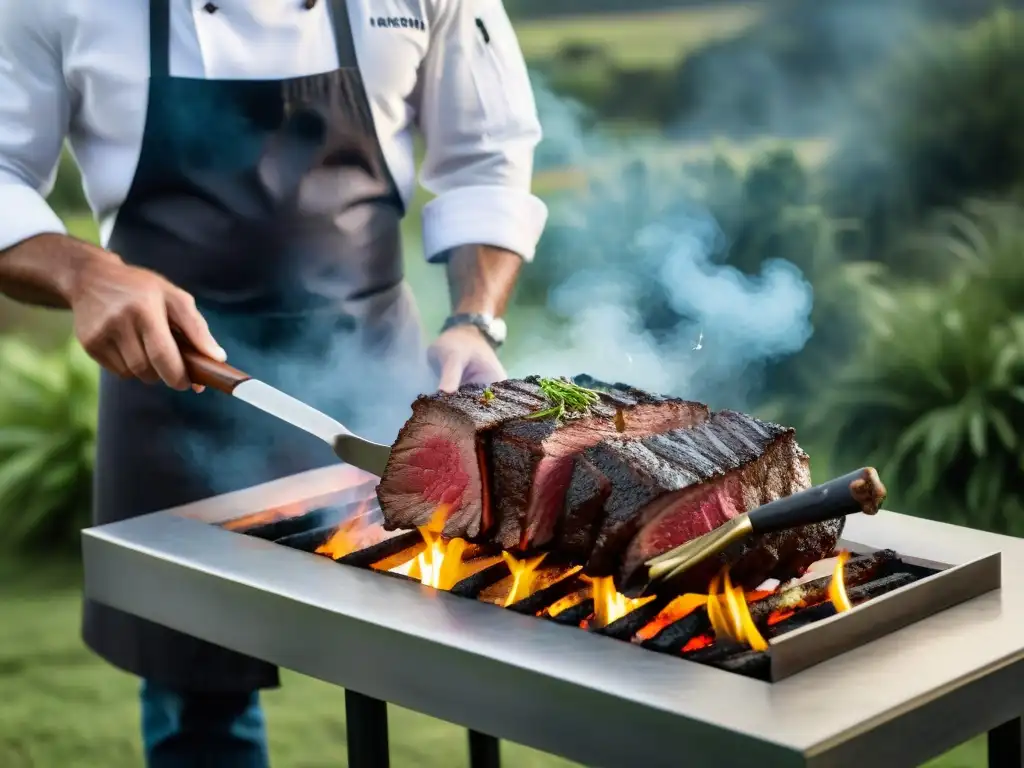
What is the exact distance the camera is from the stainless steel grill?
1499 millimetres

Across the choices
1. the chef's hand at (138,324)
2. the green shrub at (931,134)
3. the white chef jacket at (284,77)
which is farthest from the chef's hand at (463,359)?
the green shrub at (931,134)

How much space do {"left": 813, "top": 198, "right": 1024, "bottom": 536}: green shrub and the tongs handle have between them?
11.7ft

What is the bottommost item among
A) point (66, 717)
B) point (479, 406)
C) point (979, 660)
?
point (66, 717)

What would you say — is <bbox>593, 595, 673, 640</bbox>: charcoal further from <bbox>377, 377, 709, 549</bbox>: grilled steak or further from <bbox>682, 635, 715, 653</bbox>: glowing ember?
<bbox>377, 377, 709, 549</bbox>: grilled steak

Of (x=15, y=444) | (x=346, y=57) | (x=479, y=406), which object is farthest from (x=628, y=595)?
(x=15, y=444)

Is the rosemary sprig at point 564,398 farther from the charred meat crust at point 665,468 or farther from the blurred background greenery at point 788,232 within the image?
the blurred background greenery at point 788,232

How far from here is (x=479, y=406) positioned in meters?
2.12

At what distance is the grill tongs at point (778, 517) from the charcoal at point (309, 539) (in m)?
0.62

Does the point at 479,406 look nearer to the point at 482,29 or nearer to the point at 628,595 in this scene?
the point at 628,595

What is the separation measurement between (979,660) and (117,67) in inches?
87.6

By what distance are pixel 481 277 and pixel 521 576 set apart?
1407 mm

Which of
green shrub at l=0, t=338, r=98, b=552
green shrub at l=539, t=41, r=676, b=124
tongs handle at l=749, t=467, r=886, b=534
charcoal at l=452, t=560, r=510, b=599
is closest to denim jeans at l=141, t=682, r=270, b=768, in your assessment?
charcoal at l=452, t=560, r=510, b=599

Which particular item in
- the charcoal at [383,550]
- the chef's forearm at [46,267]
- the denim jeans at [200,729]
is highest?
the chef's forearm at [46,267]

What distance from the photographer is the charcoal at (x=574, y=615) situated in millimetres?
1814
